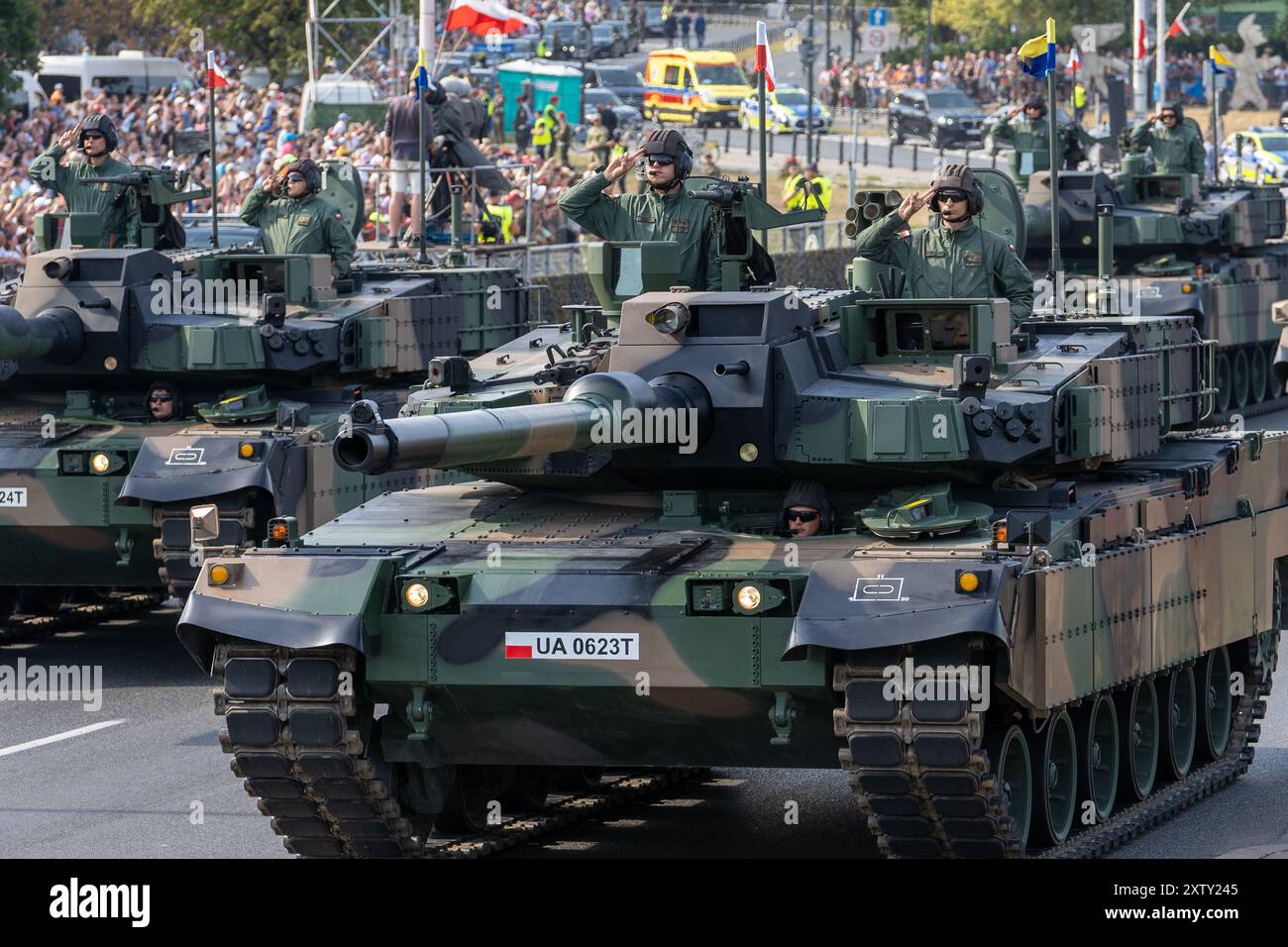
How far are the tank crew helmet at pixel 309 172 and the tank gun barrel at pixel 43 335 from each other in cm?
Result: 296

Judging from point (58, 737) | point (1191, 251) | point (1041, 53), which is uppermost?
point (1041, 53)

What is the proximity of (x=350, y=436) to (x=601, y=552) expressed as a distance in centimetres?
238

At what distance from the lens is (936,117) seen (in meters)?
64.6

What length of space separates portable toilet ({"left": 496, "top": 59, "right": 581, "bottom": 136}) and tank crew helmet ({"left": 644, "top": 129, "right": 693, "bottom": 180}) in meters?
38.7

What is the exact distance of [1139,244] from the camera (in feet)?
109

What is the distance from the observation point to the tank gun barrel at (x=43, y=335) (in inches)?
773

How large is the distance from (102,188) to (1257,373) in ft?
57.1

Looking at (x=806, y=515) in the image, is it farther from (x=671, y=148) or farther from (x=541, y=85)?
(x=541, y=85)

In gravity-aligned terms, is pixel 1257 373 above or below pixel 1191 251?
below

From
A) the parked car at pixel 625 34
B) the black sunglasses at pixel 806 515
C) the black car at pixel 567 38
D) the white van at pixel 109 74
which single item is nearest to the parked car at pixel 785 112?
the black car at pixel 567 38

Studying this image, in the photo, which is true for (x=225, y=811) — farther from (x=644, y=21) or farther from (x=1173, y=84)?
(x=644, y=21)

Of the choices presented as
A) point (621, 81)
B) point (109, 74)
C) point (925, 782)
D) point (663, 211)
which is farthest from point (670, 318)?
point (621, 81)

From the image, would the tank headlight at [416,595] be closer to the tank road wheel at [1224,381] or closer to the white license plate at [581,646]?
the white license plate at [581,646]

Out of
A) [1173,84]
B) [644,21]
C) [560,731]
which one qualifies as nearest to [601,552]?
[560,731]
